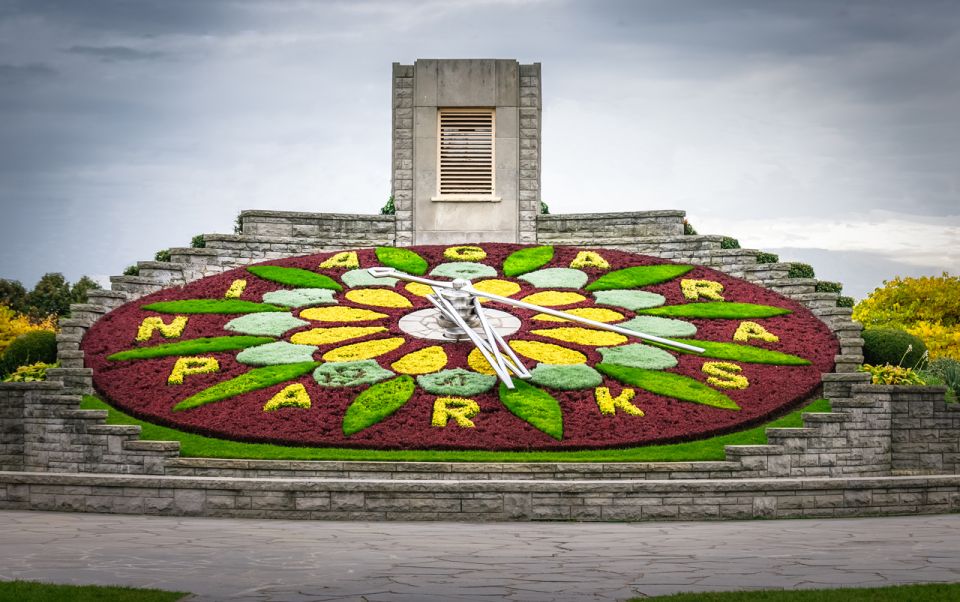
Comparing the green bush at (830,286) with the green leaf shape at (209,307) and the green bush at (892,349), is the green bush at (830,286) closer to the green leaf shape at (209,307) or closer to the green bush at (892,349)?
the green bush at (892,349)

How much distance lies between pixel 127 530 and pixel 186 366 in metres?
7.38

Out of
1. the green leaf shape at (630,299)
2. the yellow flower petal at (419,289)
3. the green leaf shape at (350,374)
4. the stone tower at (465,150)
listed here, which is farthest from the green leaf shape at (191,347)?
the stone tower at (465,150)

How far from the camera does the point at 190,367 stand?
20.1 meters

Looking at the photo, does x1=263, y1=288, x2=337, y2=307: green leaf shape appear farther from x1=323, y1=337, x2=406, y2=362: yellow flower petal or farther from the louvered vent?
the louvered vent

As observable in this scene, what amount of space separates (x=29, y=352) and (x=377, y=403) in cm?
766

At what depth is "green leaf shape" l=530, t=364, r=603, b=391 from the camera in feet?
62.2

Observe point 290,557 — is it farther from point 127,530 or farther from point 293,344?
point 293,344

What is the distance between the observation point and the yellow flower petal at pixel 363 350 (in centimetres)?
2028

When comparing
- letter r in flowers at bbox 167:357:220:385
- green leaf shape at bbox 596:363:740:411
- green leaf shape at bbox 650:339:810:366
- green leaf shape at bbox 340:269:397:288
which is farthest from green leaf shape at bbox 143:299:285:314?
green leaf shape at bbox 650:339:810:366

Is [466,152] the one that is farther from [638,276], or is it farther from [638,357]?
[638,357]

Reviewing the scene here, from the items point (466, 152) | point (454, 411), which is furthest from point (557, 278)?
point (454, 411)

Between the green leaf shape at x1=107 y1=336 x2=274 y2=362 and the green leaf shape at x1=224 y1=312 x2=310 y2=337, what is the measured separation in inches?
17.2

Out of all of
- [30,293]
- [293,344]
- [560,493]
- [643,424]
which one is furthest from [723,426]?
[30,293]

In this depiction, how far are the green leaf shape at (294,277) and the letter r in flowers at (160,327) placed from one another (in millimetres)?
2787
